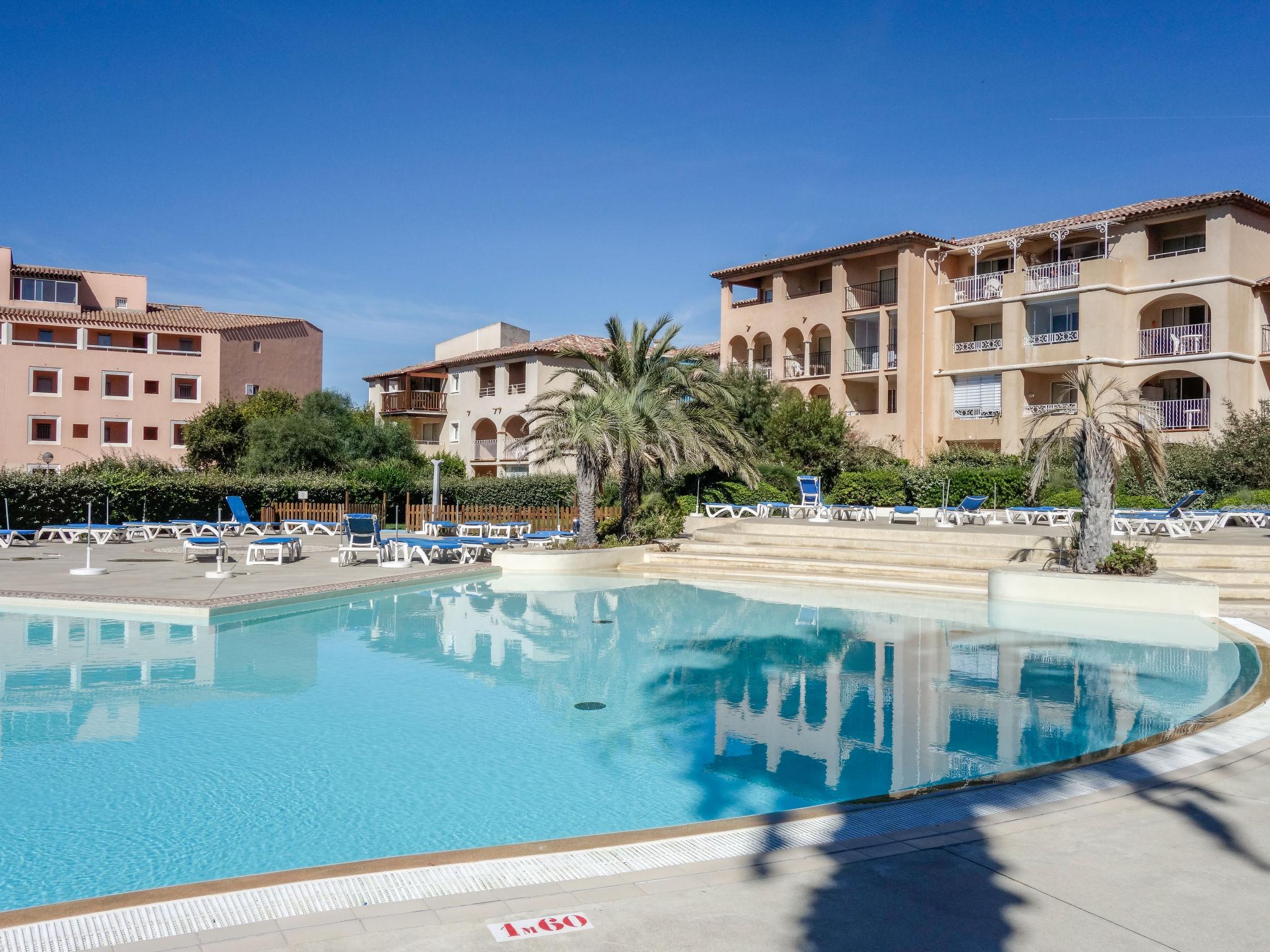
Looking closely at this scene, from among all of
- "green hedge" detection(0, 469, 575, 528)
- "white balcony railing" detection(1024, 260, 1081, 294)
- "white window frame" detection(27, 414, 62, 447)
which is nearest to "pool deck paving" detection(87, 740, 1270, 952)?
"green hedge" detection(0, 469, 575, 528)

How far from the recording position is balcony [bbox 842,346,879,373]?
38.6 m

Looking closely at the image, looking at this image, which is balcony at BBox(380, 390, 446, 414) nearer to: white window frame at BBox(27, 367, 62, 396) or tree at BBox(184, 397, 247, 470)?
tree at BBox(184, 397, 247, 470)

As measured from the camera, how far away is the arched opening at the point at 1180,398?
3086 cm

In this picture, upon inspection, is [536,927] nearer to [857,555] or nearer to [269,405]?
[857,555]

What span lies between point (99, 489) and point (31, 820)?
22908 mm

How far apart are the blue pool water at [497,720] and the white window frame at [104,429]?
40.3m

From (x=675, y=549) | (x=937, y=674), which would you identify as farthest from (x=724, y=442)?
(x=937, y=674)

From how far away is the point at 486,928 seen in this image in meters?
3.55

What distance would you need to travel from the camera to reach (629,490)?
20875mm

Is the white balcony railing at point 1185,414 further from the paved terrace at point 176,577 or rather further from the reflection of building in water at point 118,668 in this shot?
the reflection of building in water at point 118,668

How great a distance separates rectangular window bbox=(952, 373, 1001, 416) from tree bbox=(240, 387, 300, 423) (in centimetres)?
3074

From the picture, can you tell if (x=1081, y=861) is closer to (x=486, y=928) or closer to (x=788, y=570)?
(x=486, y=928)

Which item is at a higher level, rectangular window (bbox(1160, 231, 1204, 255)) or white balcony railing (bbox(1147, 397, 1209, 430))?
rectangular window (bbox(1160, 231, 1204, 255))

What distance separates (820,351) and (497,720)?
3524cm
